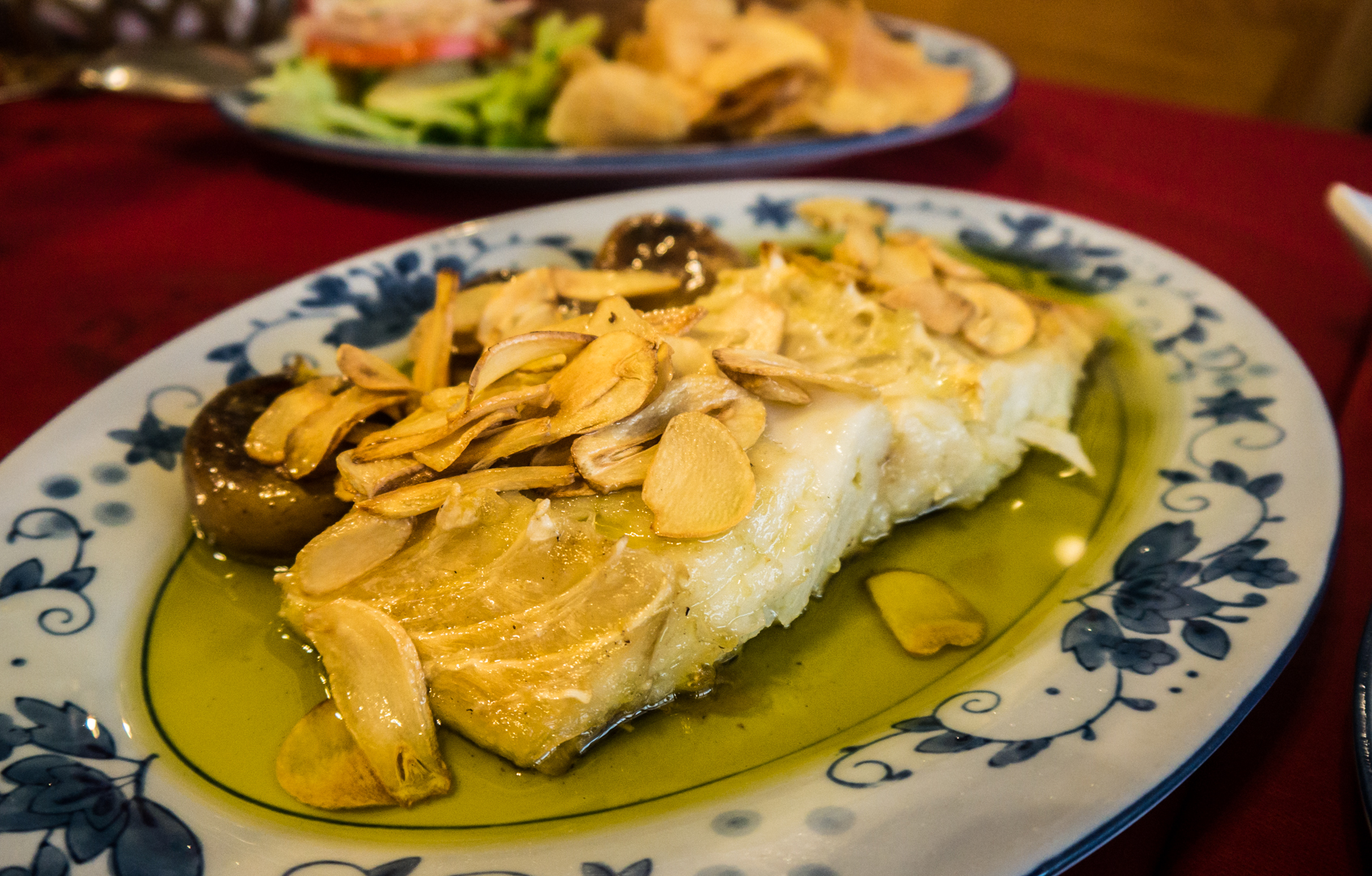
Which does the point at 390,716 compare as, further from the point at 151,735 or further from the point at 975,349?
the point at 975,349

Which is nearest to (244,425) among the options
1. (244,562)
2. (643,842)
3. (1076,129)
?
(244,562)

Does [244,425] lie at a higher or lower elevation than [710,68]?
lower

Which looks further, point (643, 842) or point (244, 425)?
point (244, 425)

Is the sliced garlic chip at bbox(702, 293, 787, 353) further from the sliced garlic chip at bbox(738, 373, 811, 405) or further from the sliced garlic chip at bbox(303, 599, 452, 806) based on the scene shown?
the sliced garlic chip at bbox(303, 599, 452, 806)

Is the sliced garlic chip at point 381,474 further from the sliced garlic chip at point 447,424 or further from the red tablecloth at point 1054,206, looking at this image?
the red tablecloth at point 1054,206

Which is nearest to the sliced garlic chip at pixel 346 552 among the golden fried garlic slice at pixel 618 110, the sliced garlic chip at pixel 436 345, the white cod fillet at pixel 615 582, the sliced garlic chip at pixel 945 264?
the white cod fillet at pixel 615 582

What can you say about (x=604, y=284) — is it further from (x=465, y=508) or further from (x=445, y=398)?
(x=465, y=508)
